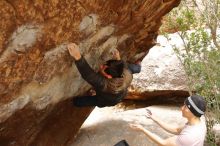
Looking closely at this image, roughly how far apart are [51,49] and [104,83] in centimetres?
136

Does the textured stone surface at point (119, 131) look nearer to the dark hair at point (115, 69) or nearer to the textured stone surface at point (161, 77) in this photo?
the textured stone surface at point (161, 77)

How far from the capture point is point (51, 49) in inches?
243

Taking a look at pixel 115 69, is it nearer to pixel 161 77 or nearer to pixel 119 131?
pixel 119 131

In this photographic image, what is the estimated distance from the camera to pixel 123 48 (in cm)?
884

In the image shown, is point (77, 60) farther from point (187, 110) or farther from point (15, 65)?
point (187, 110)

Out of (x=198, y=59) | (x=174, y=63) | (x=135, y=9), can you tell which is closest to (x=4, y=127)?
(x=135, y=9)

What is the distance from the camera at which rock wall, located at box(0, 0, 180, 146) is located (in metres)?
5.38

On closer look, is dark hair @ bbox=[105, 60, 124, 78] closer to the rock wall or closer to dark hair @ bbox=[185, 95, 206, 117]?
the rock wall

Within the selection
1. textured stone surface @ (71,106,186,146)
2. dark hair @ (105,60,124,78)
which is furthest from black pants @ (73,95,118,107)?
textured stone surface @ (71,106,186,146)

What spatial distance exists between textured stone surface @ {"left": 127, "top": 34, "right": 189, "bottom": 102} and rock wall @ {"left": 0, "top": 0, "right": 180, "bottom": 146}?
3.54 metres

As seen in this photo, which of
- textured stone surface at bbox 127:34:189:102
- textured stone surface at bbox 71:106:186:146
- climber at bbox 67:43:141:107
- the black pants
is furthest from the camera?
textured stone surface at bbox 127:34:189:102

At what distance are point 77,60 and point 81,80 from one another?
3.97ft

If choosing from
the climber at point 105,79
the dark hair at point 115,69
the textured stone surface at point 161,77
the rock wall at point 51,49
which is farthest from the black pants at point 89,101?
the textured stone surface at point 161,77

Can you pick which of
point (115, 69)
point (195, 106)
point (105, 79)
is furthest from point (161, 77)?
point (195, 106)
